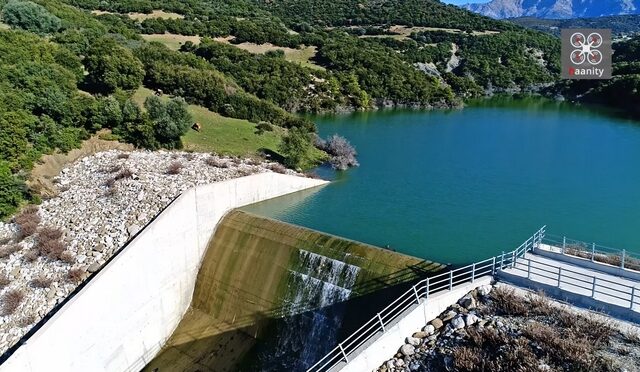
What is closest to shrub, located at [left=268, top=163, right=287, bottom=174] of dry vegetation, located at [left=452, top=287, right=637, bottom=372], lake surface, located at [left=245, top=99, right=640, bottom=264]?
lake surface, located at [left=245, top=99, right=640, bottom=264]

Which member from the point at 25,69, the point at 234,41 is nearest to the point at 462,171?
the point at 25,69

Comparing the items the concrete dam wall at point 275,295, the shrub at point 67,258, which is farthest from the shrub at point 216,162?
the shrub at point 67,258

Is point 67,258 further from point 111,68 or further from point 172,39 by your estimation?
point 172,39

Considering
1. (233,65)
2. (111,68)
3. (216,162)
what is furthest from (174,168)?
(233,65)

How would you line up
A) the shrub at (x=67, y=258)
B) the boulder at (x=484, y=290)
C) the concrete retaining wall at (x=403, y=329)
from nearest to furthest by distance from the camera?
the concrete retaining wall at (x=403, y=329) → the boulder at (x=484, y=290) → the shrub at (x=67, y=258)

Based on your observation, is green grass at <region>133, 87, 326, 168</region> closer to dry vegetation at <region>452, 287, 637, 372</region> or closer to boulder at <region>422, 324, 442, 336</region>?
boulder at <region>422, 324, 442, 336</region>

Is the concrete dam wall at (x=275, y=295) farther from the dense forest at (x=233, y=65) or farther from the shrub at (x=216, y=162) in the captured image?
the dense forest at (x=233, y=65)
